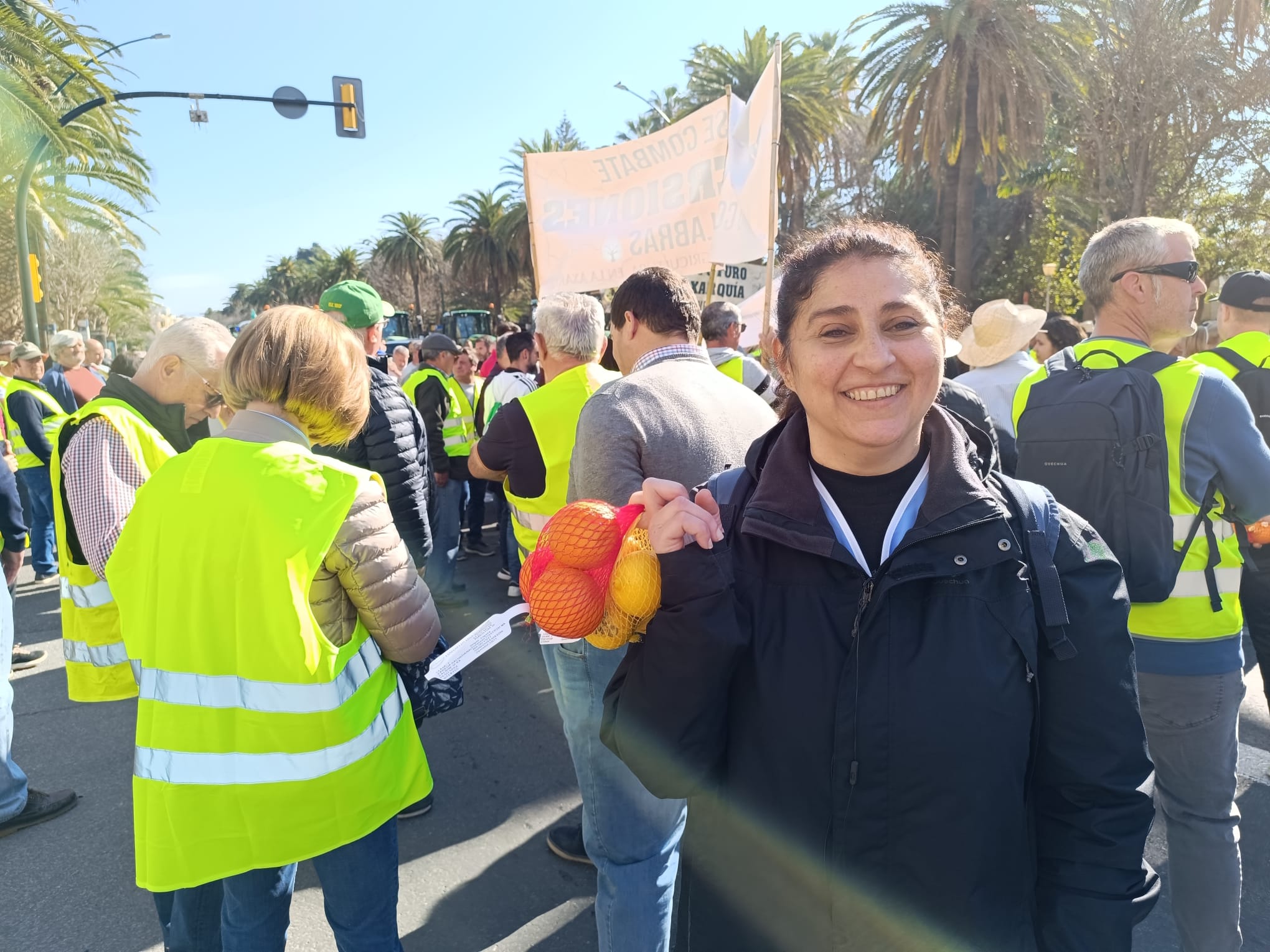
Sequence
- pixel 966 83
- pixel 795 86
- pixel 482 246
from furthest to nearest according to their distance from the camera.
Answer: pixel 482 246
pixel 795 86
pixel 966 83

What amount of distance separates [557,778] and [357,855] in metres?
1.82

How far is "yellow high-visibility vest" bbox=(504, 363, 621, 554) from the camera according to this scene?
267cm

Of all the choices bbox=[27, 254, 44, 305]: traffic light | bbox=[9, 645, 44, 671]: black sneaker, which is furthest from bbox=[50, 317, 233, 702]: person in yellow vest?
bbox=[27, 254, 44, 305]: traffic light

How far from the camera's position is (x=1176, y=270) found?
2.18 metres

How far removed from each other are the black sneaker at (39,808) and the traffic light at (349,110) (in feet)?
42.0

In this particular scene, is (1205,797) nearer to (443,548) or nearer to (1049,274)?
(443,548)

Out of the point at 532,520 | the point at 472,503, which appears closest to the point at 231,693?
the point at 532,520

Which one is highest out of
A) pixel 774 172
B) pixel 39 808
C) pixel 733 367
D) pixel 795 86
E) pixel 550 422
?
pixel 795 86

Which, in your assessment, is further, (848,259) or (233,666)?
(233,666)

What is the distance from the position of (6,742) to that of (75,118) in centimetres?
1447

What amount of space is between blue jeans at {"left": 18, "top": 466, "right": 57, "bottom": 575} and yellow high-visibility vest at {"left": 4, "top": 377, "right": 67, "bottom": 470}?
0.28 feet

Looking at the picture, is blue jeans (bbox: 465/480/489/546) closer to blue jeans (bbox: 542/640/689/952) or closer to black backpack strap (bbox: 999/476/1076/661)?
blue jeans (bbox: 542/640/689/952)

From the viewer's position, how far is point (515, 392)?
618cm

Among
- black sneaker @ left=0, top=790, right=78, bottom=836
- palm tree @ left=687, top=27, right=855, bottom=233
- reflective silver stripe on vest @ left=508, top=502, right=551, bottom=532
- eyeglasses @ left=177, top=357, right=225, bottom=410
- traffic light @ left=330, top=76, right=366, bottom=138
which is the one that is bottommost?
black sneaker @ left=0, top=790, right=78, bottom=836
